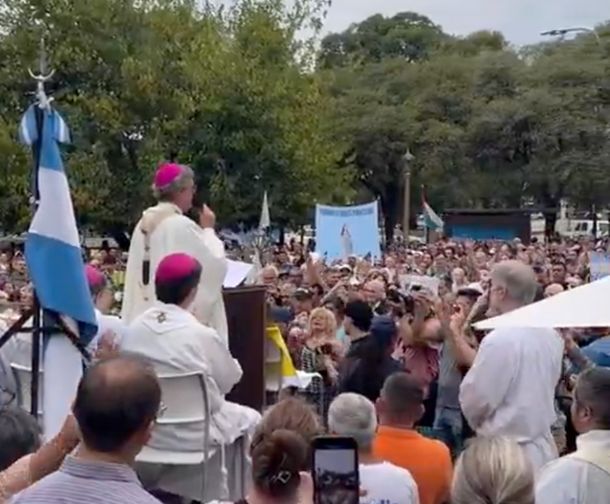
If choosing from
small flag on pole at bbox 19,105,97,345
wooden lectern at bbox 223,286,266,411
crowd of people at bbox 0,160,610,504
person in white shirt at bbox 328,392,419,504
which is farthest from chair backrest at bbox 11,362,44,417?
wooden lectern at bbox 223,286,266,411

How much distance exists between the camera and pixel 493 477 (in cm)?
429

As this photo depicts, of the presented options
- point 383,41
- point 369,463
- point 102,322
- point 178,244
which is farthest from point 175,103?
point 383,41

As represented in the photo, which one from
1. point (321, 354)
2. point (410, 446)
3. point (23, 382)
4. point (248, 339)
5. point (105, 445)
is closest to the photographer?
point (105, 445)

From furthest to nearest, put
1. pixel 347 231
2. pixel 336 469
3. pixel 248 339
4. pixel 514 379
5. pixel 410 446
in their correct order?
pixel 347 231 → pixel 248 339 → pixel 514 379 → pixel 410 446 → pixel 336 469

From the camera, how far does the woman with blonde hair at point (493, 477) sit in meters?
4.26

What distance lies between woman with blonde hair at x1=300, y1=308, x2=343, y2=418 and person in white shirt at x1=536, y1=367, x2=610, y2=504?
411cm

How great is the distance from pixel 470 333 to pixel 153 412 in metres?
5.58

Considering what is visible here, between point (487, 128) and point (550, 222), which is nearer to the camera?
point (487, 128)

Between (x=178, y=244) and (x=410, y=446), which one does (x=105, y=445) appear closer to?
(x=410, y=446)

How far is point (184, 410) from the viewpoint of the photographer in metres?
6.13

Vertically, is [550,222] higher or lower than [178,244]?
lower

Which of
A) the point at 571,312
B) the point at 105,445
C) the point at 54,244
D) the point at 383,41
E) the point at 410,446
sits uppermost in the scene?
the point at 383,41

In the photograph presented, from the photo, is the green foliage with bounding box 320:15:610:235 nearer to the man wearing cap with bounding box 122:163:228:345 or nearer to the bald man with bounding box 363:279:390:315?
the bald man with bounding box 363:279:390:315

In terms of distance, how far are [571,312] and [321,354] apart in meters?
4.97
